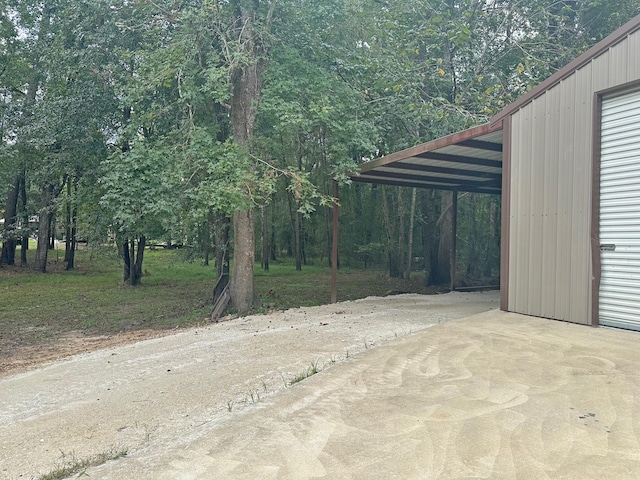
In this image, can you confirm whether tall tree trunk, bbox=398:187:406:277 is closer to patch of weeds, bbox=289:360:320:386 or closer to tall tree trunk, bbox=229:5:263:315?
tall tree trunk, bbox=229:5:263:315

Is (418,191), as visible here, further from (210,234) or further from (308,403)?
(308,403)

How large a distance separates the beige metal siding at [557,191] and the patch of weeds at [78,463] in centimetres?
463

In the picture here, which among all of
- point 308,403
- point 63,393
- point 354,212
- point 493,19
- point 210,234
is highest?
point 493,19

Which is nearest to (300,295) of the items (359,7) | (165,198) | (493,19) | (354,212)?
(165,198)

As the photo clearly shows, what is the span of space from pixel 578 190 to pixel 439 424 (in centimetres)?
357

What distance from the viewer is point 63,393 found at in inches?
172

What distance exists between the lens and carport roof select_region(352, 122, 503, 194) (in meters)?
6.70

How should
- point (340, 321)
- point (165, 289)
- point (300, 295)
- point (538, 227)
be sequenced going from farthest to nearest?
point (165, 289), point (300, 295), point (340, 321), point (538, 227)

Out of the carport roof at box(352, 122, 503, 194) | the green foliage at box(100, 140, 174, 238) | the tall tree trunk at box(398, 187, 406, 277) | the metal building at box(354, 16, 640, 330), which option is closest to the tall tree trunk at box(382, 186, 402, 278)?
the tall tree trunk at box(398, 187, 406, 277)

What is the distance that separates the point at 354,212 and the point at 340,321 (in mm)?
13994

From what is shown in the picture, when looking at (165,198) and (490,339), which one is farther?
(165,198)

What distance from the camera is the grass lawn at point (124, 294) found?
8977 mm

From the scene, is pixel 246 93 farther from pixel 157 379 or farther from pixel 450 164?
pixel 157 379

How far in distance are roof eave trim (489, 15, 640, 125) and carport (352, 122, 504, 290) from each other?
35 centimetres
